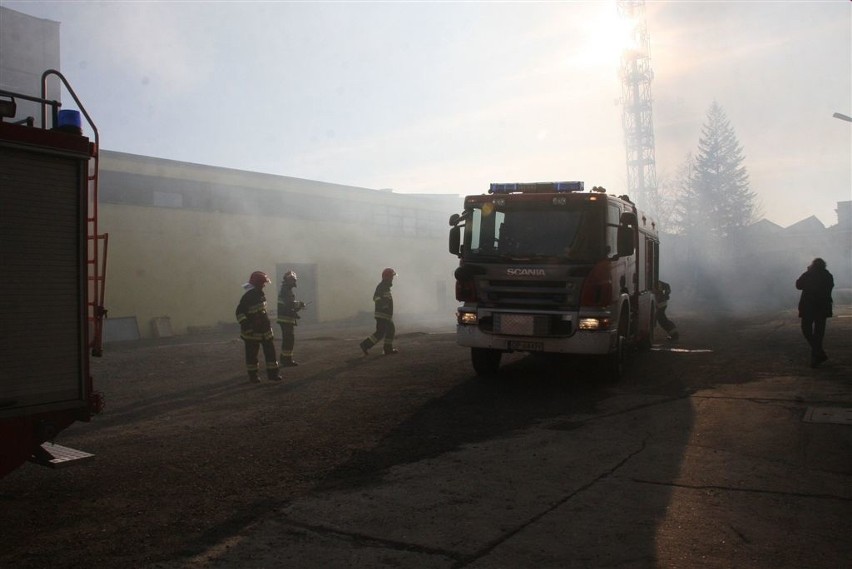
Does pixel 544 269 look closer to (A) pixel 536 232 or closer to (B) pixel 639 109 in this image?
(A) pixel 536 232

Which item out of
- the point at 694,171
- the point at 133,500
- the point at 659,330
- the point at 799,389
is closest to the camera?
the point at 133,500

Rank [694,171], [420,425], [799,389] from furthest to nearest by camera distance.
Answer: [694,171], [799,389], [420,425]

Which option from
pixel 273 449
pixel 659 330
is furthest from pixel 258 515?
pixel 659 330

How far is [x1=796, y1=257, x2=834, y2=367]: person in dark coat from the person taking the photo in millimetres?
10469

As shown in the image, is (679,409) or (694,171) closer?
(679,409)

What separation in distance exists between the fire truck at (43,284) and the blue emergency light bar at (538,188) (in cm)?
584

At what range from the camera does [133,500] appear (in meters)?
4.93

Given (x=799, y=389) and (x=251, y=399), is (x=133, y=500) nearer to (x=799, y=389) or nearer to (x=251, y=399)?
(x=251, y=399)

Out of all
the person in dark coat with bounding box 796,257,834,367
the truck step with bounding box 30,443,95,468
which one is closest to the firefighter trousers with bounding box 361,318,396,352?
the person in dark coat with bounding box 796,257,834,367

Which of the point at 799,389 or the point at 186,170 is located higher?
the point at 186,170

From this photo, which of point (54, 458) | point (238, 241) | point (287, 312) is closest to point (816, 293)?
point (287, 312)

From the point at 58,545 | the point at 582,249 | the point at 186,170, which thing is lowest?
the point at 58,545

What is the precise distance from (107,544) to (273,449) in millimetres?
2307

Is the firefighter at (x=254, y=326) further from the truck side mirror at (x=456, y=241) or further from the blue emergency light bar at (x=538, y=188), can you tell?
the blue emergency light bar at (x=538, y=188)
